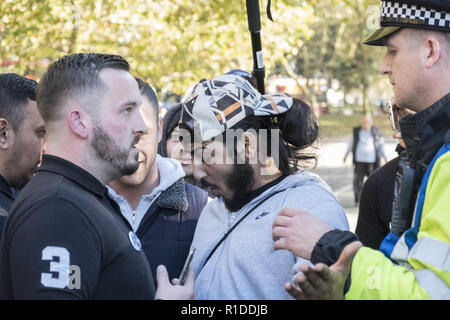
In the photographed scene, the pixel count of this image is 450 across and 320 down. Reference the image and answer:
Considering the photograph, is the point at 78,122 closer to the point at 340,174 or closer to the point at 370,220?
the point at 370,220

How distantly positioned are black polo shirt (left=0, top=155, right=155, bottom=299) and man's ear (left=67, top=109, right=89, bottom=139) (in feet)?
0.41

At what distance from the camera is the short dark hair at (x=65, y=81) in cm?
229

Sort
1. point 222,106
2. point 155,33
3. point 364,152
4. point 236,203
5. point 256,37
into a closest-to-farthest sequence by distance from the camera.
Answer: point 222,106
point 236,203
point 256,37
point 155,33
point 364,152

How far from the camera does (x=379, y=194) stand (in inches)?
144

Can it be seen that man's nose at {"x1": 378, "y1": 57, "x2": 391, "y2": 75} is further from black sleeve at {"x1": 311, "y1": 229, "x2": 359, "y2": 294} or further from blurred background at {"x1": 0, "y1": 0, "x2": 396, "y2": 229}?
blurred background at {"x1": 0, "y1": 0, "x2": 396, "y2": 229}

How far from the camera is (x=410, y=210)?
2.00 metres

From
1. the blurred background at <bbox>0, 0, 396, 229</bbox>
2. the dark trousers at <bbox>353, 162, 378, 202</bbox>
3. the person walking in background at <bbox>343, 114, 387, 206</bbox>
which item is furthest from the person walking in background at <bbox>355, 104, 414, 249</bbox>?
the dark trousers at <bbox>353, 162, 378, 202</bbox>

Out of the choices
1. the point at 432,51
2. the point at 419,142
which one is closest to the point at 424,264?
the point at 419,142

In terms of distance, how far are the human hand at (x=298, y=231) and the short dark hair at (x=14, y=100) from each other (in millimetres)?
1707

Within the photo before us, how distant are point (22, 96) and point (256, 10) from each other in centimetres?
133

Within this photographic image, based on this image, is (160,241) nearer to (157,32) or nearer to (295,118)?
(295,118)

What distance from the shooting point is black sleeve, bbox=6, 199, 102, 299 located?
187 centimetres

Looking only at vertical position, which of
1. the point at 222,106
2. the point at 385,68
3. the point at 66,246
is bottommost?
the point at 66,246

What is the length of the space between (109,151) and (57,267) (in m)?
0.60
